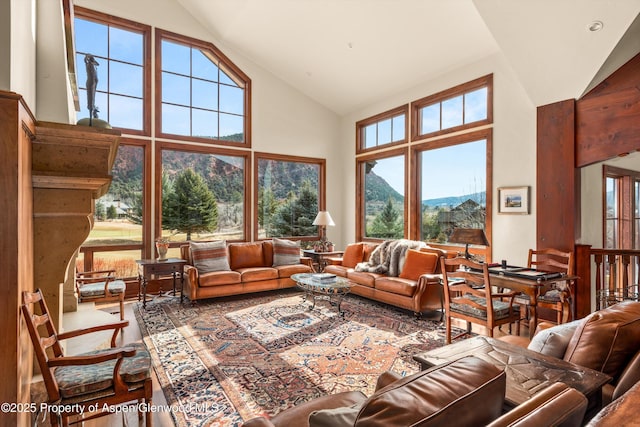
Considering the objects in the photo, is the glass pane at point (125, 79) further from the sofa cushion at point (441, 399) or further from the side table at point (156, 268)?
the sofa cushion at point (441, 399)

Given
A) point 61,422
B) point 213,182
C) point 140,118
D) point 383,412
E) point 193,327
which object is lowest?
point 193,327

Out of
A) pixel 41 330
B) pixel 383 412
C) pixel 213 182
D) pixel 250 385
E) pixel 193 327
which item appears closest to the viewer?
pixel 383 412

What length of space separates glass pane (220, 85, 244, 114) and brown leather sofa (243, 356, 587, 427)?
21.5 feet

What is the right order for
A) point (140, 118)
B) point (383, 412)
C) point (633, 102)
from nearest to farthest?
point (383, 412), point (633, 102), point (140, 118)

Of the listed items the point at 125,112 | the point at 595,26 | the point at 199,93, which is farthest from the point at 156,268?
the point at 595,26

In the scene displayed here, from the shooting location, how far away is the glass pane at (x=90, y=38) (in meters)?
5.30

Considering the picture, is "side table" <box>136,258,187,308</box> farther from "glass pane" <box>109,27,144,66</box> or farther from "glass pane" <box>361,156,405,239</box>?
"glass pane" <box>361,156,405,239</box>

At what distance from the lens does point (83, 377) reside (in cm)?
181

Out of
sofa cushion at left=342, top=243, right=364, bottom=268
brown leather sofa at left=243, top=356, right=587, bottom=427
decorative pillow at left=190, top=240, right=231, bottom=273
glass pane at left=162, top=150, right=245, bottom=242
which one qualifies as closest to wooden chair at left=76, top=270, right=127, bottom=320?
decorative pillow at left=190, top=240, right=231, bottom=273

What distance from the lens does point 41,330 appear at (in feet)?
7.30

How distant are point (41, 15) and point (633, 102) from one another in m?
5.32

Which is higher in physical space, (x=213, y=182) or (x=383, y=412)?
(x=213, y=182)

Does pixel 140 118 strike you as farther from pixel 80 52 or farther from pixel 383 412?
pixel 383 412

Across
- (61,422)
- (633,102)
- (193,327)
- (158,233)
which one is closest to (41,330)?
(61,422)
